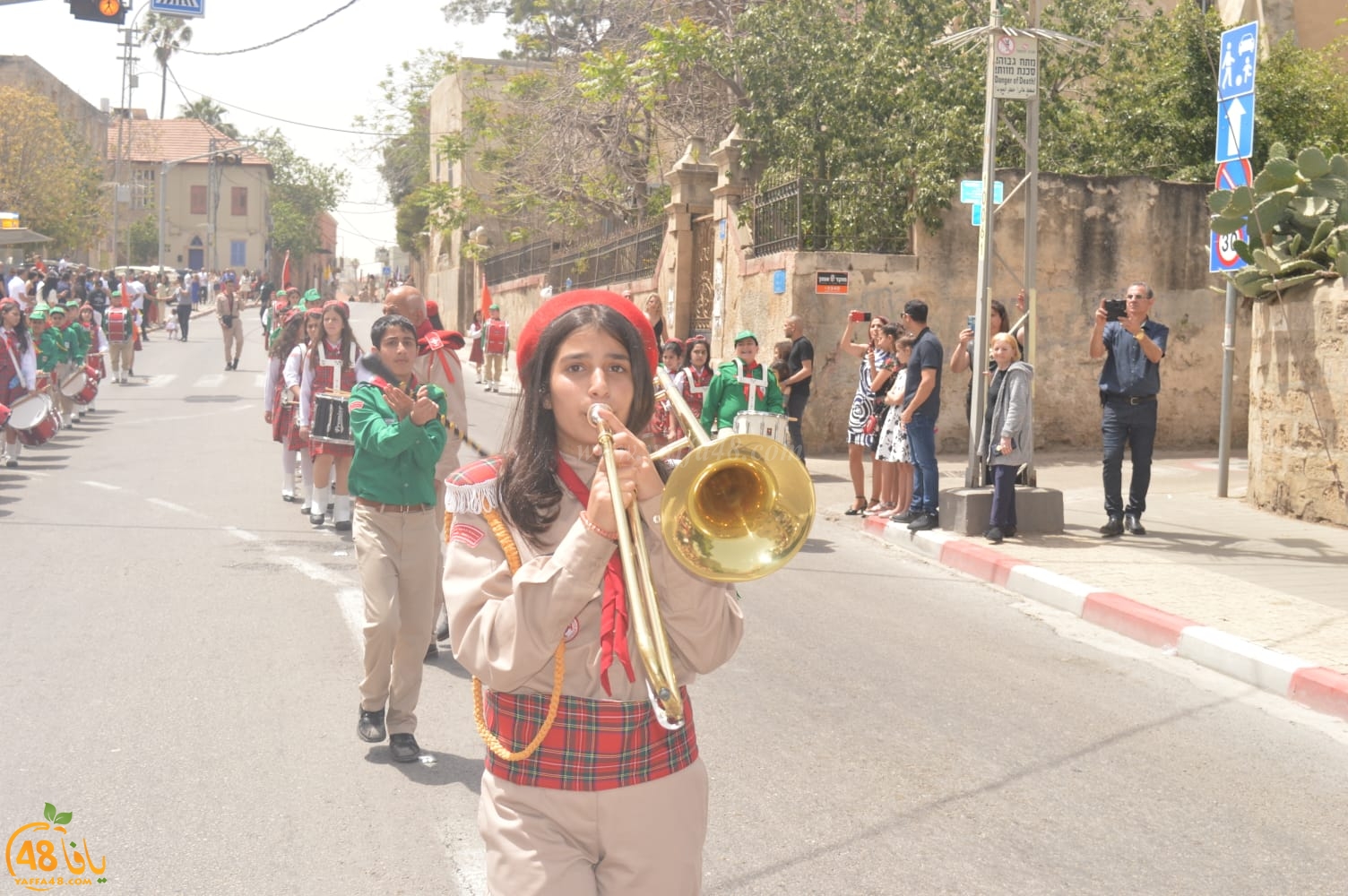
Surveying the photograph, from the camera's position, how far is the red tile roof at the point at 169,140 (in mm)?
82188

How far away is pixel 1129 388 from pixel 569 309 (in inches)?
360

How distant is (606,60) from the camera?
2472 centimetres

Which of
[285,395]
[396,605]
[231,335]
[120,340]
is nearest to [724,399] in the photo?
[285,395]

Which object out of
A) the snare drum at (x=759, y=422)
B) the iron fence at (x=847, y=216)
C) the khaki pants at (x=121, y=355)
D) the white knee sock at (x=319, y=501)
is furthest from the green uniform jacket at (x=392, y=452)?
the khaki pants at (x=121, y=355)

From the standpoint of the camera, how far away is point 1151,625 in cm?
808

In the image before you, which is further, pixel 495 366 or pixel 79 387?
pixel 495 366

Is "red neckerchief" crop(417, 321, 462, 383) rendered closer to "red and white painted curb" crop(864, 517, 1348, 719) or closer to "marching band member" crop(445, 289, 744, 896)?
"red and white painted curb" crop(864, 517, 1348, 719)

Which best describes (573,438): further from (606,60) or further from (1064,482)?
(606,60)

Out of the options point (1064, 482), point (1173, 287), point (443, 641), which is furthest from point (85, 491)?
point (1173, 287)

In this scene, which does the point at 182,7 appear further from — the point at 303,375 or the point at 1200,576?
the point at 1200,576

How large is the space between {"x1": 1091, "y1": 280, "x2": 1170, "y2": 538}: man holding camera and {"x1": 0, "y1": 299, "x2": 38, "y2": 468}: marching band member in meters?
11.5

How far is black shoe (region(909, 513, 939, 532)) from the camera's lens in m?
11.5

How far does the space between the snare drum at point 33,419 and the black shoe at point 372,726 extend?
11.2 metres

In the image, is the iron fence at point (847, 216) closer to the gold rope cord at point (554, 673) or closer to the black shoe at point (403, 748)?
the black shoe at point (403, 748)
